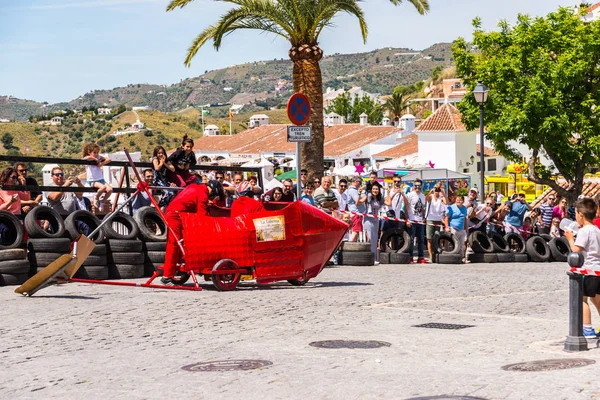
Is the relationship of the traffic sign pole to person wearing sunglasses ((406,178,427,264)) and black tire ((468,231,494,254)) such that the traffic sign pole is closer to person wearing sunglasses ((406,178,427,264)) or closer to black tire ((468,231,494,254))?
person wearing sunglasses ((406,178,427,264))

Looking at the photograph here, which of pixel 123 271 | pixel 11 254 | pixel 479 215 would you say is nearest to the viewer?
pixel 11 254

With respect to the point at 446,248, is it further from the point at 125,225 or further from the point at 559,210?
the point at 125,225

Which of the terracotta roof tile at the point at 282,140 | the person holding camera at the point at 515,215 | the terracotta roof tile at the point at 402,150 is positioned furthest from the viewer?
the terracotta roof tile at the point at 282,140

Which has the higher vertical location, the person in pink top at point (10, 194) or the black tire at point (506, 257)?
the person in pink top at point (10, 194)

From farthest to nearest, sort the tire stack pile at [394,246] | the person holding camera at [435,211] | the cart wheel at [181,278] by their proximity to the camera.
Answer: the person holding camera at [435,211] → the tire stack pile at [394,246] → the cart wheel at [181,278]

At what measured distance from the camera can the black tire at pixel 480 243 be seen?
2377cm

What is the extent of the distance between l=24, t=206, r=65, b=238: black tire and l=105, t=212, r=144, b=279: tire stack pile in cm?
86

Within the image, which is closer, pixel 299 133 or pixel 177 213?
pixel 177 213

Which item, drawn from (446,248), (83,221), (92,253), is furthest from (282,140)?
(92,253)

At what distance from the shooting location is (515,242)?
84.3ft

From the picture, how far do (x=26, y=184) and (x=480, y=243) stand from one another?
11.5 m

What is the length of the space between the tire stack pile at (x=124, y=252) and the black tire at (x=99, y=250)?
0.68 feet

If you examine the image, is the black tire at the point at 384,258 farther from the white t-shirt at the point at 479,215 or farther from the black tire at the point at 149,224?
the black tire at the point at 149,224

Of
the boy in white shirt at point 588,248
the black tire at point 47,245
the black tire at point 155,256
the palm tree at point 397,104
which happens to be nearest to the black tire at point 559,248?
the black tire at point 155,256
